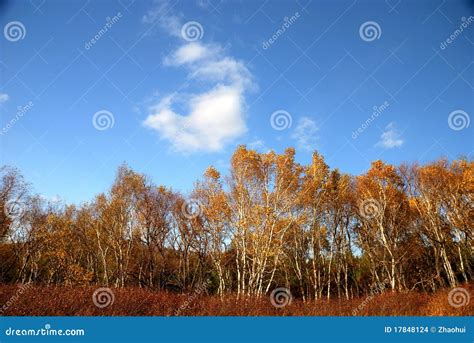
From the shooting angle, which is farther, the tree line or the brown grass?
the tree line

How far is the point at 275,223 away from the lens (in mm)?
21844

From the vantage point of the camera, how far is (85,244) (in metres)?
33.0

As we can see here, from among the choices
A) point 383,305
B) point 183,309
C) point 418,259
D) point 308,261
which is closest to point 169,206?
point 308,261

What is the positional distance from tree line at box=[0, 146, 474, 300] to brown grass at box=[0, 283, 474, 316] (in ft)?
21.2

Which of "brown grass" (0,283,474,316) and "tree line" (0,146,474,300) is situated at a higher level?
"tree line" (0,146,474,300)

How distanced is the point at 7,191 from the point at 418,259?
121ft

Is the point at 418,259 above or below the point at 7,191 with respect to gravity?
below

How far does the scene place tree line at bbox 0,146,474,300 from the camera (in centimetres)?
2333

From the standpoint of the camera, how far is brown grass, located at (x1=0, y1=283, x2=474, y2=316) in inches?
416

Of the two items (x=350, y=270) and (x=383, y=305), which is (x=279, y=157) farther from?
(x=350, y=270)

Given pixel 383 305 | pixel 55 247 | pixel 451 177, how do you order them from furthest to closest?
pixel 451 177
pixel 55 247
pixel 383 305

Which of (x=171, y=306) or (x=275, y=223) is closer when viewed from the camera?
(x=171, y=306)

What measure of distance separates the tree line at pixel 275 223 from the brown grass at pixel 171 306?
6453 millimetres

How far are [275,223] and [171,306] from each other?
32.4 feet
